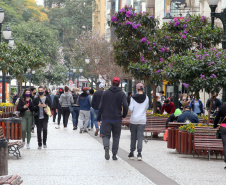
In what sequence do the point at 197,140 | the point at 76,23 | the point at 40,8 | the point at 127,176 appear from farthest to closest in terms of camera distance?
the point at 40,8
the point at 76,23
the point at 197,140
the point at 127,176

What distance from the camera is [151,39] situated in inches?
897

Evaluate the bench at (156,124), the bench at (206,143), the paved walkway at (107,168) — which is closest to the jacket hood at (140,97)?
the paved walkway at (107,168)

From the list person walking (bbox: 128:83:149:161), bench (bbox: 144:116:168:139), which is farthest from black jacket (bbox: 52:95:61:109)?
person walking (bbox: 128:83:149:161)

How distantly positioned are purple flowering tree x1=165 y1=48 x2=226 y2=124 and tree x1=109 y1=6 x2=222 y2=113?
5.57 metres

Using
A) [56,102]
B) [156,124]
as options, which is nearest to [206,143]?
[156,124]

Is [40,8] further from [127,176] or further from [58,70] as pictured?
[127,176]

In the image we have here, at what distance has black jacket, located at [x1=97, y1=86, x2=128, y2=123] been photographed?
44.0ft

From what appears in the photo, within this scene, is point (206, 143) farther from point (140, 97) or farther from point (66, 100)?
point (66, 100)

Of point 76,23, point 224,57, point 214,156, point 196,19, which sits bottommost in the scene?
point 214,156

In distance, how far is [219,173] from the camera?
11516 millimetres

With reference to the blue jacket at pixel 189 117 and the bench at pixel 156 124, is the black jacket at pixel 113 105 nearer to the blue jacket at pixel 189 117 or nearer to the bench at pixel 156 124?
the blue jacket at pixel 189 117

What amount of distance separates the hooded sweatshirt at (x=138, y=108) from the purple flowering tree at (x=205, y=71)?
2598 millimetres

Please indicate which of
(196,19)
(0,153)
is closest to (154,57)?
(196,19)

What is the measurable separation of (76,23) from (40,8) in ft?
63.3
